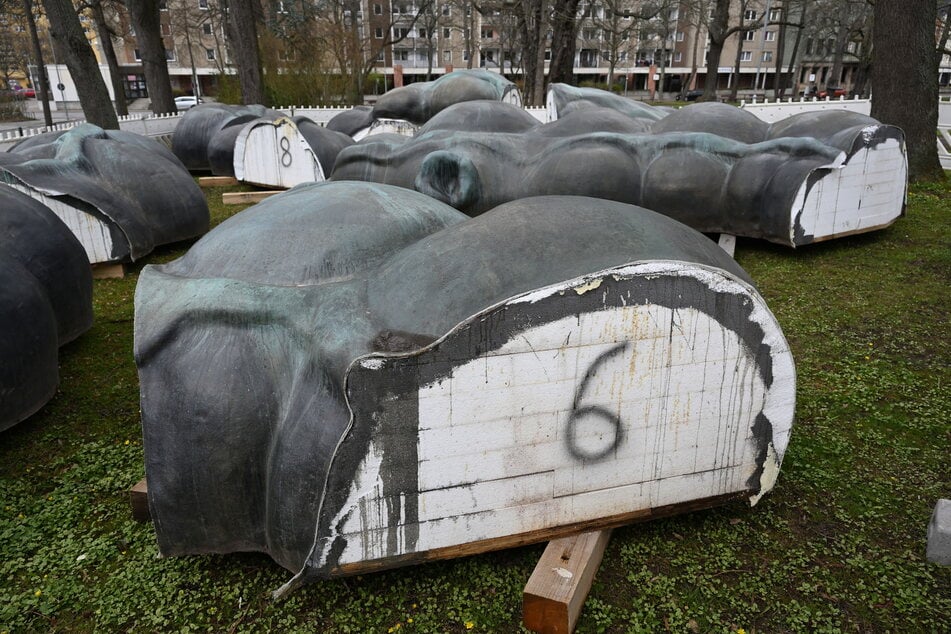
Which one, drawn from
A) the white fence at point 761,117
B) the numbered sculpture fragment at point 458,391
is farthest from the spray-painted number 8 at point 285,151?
the numbered sculpture fragment at point 458,391

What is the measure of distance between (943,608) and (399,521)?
1.73 meters

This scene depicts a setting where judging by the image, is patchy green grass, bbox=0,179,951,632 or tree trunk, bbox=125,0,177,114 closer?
patchy green grass, bbox=0,179,951,632

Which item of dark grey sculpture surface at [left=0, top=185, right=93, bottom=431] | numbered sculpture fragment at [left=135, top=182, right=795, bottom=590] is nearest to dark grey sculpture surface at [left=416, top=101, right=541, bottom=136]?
dark grey sculpture surface at [left=0, top=185, right=93, bottom=431]

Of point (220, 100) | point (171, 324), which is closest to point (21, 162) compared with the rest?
point (171, 324)

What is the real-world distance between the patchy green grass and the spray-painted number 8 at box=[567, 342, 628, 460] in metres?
0.48

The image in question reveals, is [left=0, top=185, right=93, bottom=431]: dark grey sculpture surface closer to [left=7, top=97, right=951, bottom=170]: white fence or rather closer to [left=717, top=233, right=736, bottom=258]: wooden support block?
[left=717, top=233, right=736, bottom=258]: wooden support block

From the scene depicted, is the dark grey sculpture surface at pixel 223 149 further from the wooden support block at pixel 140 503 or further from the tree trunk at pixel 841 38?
the tree trunk at pixel 841 38

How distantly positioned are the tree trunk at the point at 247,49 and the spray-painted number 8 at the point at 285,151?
20.0 ft

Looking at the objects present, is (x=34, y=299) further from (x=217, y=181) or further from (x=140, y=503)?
(x=217, y=181)

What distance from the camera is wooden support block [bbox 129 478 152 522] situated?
2.61 meters

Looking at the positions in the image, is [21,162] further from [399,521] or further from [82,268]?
[399,521]

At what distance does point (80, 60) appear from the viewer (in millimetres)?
10609

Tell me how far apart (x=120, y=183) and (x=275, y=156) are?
133 inches

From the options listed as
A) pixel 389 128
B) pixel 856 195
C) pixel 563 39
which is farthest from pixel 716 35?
pixel 856 195
